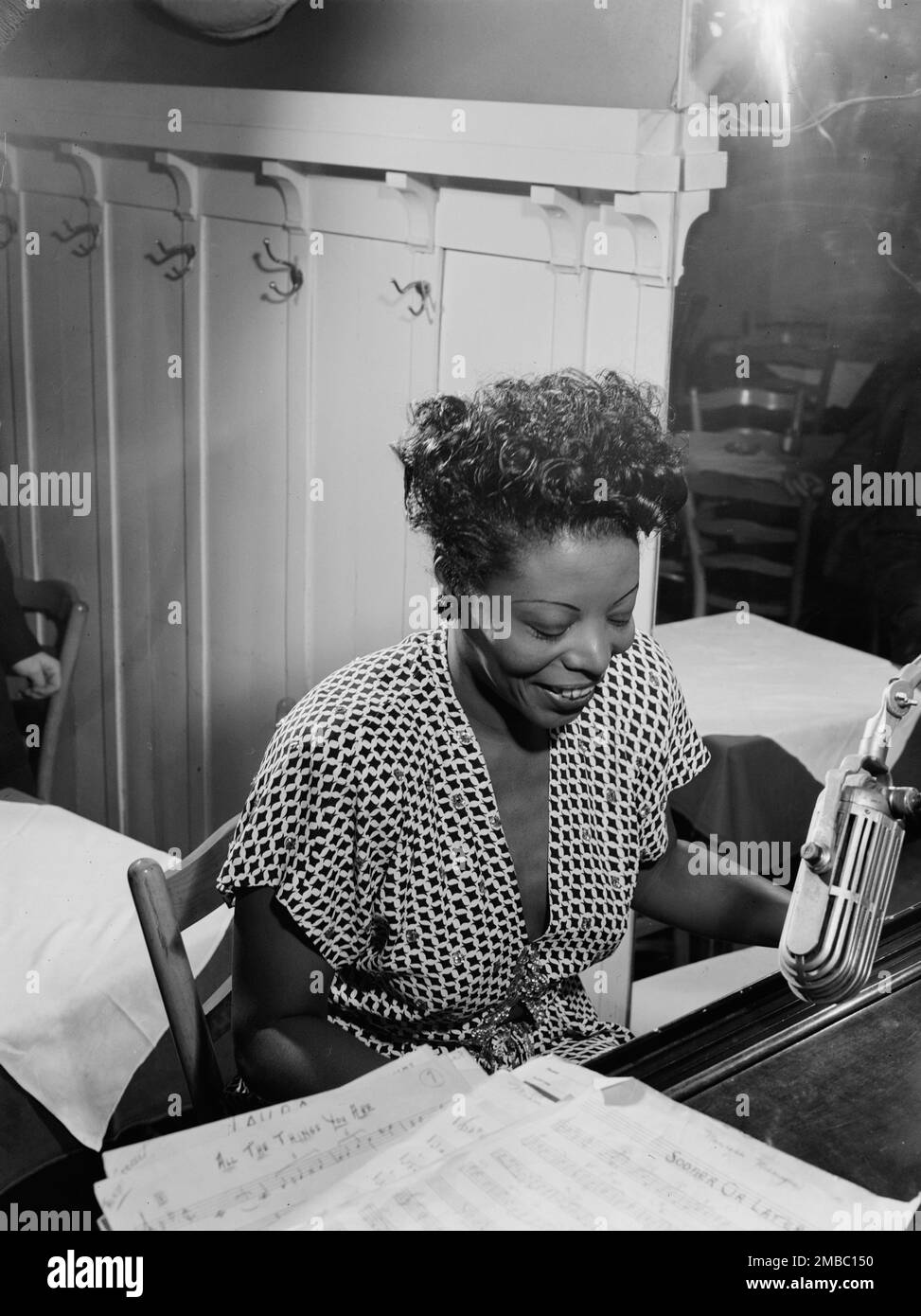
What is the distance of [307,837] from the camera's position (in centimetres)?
143

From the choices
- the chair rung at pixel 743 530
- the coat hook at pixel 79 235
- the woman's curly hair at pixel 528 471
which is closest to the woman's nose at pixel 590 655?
the woman's curly hair at pixel 528 471

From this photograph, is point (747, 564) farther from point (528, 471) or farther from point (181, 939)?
point (181, 939)

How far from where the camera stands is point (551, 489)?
1.32 metres

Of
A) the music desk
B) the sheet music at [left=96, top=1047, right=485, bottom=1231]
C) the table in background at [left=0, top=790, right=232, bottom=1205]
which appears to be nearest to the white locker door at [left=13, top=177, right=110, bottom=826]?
the table in background at [left=0, top=790, right=232, bottom=1205]

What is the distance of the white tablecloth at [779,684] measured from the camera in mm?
2332

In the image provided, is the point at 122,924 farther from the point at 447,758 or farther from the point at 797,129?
the point at 797,129

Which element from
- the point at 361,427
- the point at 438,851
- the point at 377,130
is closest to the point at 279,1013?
the point at 438,851

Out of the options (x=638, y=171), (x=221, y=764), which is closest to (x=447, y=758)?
(x=638, y=171)

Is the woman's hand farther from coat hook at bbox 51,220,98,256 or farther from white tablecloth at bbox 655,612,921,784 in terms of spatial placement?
coat hook at bbox 51,220,98,256

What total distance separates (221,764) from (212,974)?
0.80 meters

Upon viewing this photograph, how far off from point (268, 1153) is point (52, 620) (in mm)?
1621

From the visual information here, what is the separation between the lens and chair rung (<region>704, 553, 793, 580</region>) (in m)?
2.44

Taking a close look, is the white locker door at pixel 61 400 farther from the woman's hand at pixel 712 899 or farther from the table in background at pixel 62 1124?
the woman's hand at pixel 712 899

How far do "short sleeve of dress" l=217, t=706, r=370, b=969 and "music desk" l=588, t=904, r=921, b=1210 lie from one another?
40 centimetres
